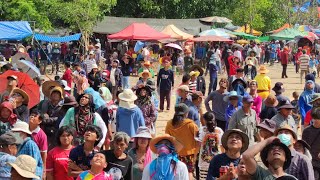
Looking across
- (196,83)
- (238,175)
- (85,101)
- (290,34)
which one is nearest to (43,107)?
(85,101)

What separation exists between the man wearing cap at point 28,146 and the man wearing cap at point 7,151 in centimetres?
16

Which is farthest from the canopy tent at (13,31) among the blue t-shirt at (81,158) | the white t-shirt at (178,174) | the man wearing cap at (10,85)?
the white t-shirt at (178,174)

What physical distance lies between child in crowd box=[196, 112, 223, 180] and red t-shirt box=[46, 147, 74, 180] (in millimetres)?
2150

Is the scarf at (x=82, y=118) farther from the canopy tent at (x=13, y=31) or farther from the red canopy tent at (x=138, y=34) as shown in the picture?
the red canopy tent at (x=138, y=34)

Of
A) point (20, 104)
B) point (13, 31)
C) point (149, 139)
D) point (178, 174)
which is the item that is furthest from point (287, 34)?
point (178, 174)

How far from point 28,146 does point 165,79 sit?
32.0ft

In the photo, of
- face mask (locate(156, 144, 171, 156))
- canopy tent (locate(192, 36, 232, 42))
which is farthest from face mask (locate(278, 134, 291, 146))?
canopy tent (locate(192, 36, 232, 42))

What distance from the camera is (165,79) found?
53.3 ft

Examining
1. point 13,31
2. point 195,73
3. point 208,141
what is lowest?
point 208,141

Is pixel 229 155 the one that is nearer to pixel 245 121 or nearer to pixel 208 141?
pixel 208 141

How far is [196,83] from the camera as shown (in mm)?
14406

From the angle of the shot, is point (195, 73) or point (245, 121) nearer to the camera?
point (245, 121)

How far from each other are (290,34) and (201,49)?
1084 cm

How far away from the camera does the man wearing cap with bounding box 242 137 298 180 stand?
518 centimetres
